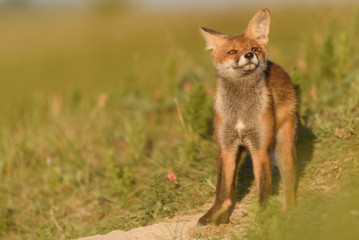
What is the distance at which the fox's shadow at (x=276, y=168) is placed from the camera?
432 cm

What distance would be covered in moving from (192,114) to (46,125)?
264 centimetres

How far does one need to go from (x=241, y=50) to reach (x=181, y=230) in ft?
4.78

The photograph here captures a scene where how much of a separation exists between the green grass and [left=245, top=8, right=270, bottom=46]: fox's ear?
986mm

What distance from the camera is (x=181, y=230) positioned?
3752mm

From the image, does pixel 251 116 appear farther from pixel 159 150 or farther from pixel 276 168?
pixel 159 150

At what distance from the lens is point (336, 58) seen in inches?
234

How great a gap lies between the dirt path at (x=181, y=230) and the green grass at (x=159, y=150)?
22cm

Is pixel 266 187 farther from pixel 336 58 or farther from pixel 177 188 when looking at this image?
pixel 336 58

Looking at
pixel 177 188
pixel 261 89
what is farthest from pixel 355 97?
pixel 177 188

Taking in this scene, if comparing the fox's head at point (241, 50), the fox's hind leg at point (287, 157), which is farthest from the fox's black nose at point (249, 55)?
the fox's hind leg at point (287, 157)

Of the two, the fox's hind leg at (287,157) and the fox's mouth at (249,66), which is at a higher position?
the fox's mouth at (249,66)

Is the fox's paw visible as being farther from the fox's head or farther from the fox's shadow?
the fox's head

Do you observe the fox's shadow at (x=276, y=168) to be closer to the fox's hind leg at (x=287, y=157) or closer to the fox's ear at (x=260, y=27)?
the fox's hind leg at (x=287, y=157)

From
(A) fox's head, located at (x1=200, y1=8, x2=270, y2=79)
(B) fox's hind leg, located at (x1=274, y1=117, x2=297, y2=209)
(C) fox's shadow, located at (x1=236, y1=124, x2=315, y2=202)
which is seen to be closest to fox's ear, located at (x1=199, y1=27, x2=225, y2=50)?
(A) fox's head, located at (x1=200, y1=8, x2=270, y2=79)
